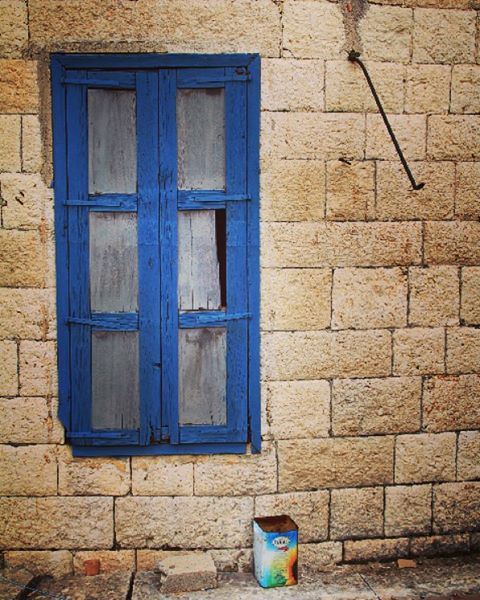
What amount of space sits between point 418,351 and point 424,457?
2.29 ft

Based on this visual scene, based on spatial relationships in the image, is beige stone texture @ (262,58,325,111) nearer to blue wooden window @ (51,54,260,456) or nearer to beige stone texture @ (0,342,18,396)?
blue wooden window @ (51,54,260,456)

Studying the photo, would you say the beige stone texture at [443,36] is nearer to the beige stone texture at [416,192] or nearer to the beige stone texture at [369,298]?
the beige stone texture at [416,192]

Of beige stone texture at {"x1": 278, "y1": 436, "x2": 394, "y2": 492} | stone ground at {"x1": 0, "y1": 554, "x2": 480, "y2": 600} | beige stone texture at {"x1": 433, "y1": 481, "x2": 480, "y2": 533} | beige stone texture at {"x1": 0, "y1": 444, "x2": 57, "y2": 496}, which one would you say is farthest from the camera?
beige stone texture at {"x1": 433, "y1": 481, "x2": 480, "y2": 533}

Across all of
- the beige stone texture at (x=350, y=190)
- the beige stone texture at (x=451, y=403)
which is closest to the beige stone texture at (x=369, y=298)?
the beige stone texture at (x=350, y=190)

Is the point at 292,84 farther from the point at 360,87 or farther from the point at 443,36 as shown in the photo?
the point at 443,36

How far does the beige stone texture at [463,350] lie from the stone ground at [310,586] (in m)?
1.28

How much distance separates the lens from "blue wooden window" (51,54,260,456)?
12.3 feet

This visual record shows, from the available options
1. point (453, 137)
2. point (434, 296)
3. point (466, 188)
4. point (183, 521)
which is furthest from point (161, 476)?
point (453, 137)

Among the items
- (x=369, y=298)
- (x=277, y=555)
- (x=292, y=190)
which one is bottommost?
(x=277, y=555)

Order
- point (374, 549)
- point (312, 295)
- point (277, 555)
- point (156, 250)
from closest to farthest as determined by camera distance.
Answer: point (277, 555) → point (156, 250) → point (312, 295) → point (374, 549)

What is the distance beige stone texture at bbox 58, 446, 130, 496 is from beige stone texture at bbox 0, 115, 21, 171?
1766mm

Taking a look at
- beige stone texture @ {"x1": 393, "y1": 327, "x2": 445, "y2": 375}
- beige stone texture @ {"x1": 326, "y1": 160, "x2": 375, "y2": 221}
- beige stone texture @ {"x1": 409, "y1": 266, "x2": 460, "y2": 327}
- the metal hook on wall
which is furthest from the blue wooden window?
beige stone texture @ {"x1": 409, "y1": 266, "x2": 460, "y2": 327}

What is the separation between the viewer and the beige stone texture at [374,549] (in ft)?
13.2

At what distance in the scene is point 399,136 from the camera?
3.93m
